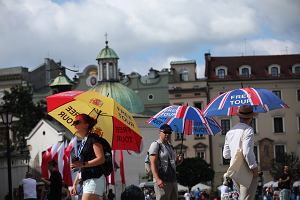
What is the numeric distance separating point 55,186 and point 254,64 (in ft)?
226

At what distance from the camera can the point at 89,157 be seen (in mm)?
9562

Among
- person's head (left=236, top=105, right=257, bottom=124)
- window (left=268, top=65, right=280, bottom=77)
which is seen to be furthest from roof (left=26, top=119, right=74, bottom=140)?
person's head (left=236, top=105, right=257, bottom=124)

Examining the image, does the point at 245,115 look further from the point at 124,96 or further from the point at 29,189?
the point at 124,96

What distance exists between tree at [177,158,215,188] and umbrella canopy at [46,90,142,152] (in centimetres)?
5894

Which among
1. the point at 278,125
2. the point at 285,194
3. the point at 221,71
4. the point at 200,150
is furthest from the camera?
the point at 221,71

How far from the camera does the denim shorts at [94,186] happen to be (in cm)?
941

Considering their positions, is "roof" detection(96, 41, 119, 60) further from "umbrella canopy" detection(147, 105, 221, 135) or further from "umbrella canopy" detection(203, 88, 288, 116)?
"umbrella canopy" detection(203, 88, 288, 116)

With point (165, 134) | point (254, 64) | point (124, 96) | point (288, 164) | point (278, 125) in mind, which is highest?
point (254, 64)

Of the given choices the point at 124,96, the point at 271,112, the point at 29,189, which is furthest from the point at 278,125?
the point at 29,189

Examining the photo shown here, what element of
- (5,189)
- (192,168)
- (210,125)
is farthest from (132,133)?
(192,168)

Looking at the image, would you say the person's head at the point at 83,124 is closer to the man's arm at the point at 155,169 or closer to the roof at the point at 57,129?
the man's arm at the point at 155,169

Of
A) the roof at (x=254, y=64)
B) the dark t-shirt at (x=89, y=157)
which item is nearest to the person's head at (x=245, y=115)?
the dark t-shirt at (x=89, y=157)

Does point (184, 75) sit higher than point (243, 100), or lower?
higher

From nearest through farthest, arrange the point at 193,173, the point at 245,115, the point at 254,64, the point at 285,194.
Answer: the point at 245,115 → the point at 285,194 → the point at 193,173 → the point at 254,64
